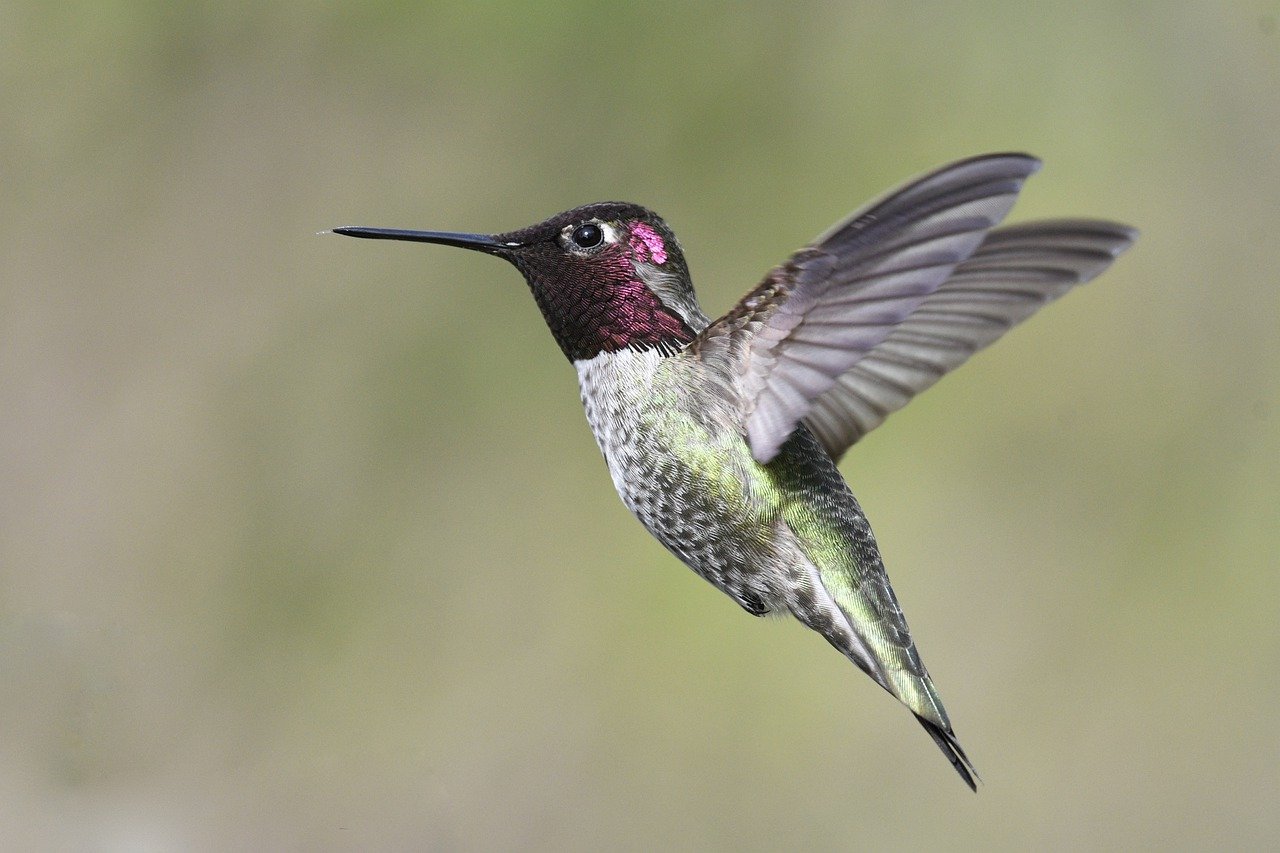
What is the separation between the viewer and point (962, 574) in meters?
3.85

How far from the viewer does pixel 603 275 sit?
1.38 meters

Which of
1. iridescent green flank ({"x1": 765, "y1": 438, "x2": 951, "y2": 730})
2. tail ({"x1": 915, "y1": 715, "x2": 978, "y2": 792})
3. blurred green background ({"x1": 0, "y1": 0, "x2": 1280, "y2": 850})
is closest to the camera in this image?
tail ({"x1": 915, "y1": 715, "x2": 978, "y2": 792})

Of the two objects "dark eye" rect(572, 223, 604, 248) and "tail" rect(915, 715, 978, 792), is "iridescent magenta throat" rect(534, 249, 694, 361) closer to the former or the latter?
"dark eye" rect(572, 223, 604, 248)

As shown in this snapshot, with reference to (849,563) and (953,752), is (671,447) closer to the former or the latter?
(849,563)

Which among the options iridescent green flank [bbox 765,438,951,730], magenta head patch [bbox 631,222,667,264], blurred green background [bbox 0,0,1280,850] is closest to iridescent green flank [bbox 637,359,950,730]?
iridescent green flank [bbox 765,438,951,730]

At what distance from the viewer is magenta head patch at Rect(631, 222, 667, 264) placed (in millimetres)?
1413

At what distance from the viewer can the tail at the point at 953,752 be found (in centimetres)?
132

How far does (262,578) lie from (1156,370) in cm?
266

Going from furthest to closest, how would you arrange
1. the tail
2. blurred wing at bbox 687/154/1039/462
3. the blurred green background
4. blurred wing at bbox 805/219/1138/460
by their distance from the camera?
1. the blurred green background
2. the tail
3. blurred wing at bbox 805/219/1138/460
4. blurred wing at bbox 687/154/1039/462

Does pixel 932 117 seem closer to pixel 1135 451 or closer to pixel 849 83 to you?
pixel 849 83

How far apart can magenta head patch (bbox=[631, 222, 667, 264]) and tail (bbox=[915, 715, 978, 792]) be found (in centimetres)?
59

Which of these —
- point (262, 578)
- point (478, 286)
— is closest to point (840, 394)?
point (478, 286)

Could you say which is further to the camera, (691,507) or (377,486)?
(377,486)

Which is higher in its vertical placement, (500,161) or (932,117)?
(932,117)
